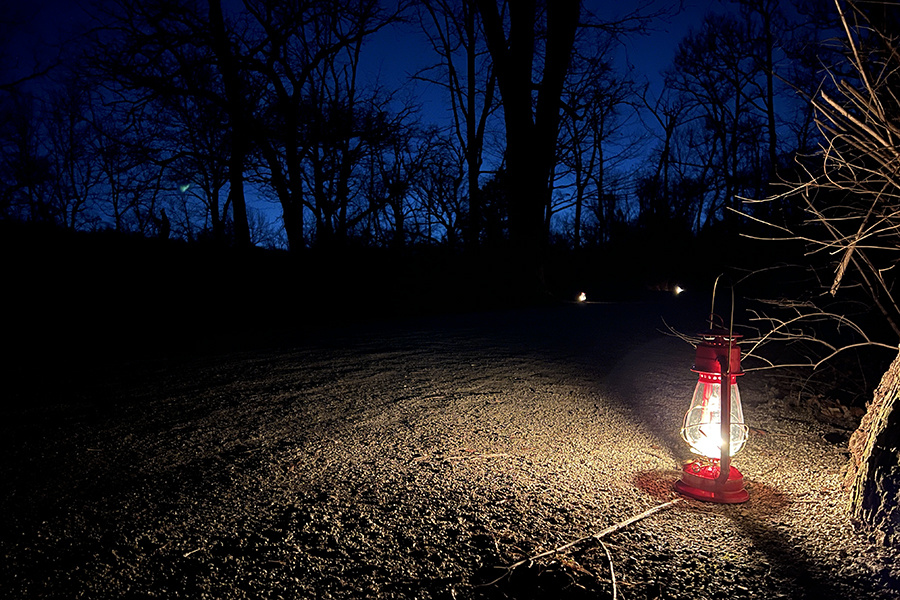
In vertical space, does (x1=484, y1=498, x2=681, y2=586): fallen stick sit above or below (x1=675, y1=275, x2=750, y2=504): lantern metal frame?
below

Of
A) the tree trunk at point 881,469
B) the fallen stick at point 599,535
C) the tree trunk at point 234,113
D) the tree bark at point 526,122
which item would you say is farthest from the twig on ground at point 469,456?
the tree trunk at point 234,113

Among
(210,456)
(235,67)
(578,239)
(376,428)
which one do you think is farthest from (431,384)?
(578,239)

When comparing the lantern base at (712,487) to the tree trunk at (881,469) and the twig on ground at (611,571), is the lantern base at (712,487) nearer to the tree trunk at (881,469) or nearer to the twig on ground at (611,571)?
the tree trunk at (881,469)

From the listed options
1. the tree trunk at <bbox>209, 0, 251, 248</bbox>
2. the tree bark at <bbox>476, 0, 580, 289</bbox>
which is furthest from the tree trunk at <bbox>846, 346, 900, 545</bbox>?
the tree trunk at <bbox>209, 0, 251, 248</bbox>

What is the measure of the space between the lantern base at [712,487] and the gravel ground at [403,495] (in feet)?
0.16

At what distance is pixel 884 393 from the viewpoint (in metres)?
2.13

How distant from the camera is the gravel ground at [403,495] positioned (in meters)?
1.80

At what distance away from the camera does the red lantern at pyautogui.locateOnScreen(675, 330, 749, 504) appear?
2.33 meters

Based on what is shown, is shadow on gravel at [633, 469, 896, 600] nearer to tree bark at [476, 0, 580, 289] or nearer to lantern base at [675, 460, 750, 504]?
lantern base at [675, 460, 750, 504]

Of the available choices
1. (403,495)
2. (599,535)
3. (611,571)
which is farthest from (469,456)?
(611,571)

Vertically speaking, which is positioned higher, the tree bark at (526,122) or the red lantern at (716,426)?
the tree bark at (526,122)

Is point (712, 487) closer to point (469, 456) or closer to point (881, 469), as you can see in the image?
point (881, 469)

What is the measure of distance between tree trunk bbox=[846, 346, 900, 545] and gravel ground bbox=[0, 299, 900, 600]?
0.31 feet

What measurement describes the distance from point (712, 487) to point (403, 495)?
4.55 ft
